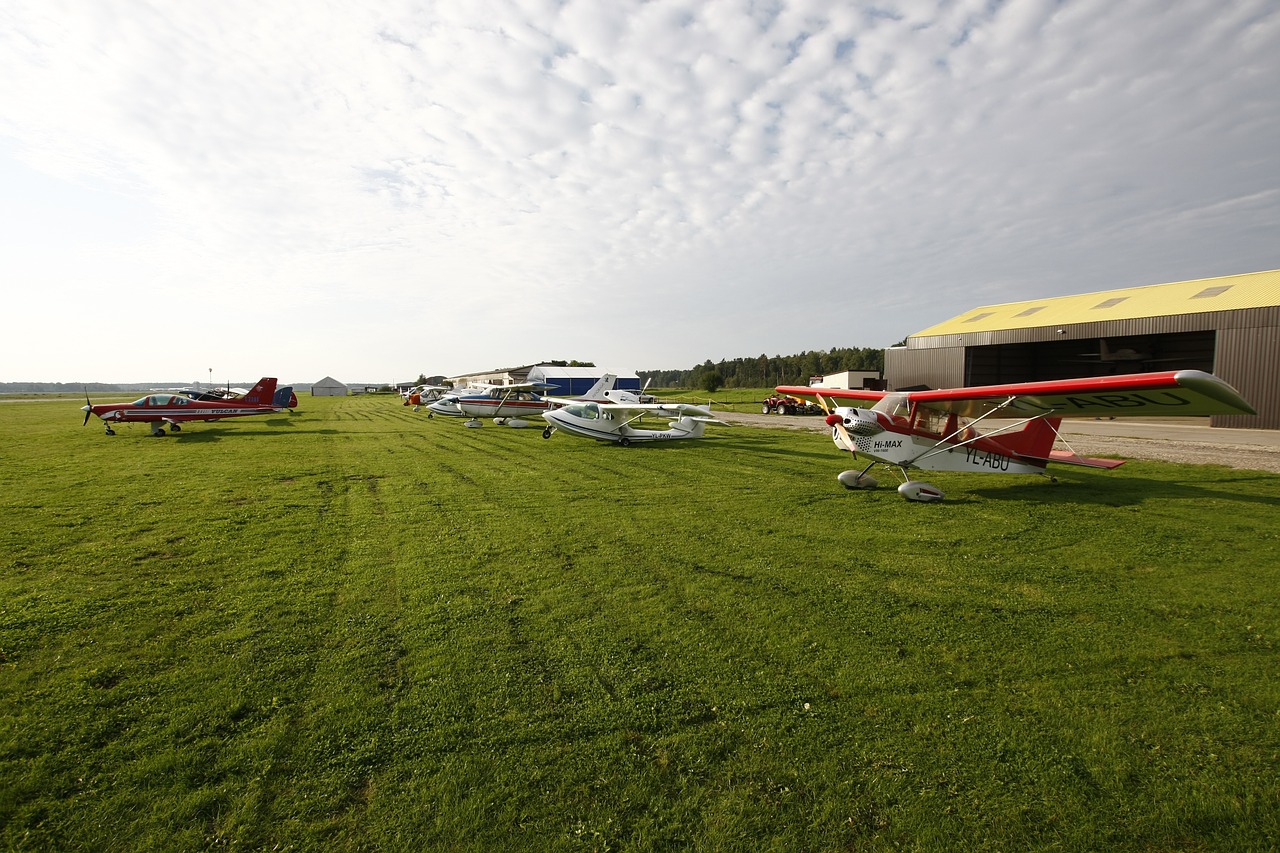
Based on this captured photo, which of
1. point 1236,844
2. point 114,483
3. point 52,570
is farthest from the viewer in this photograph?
point 114,483

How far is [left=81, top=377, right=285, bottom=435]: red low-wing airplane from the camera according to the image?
68.7 ft

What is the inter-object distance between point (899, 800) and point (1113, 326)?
3670 cm

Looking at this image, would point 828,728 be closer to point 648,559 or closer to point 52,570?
point 648,559

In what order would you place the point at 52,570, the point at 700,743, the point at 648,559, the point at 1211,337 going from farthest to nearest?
1. the point at 1211,337
2. the point at 648,559
3. the point at 52,570
4. the point at 700,743

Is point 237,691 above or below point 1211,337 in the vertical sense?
below

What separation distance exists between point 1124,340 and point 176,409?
173 feet

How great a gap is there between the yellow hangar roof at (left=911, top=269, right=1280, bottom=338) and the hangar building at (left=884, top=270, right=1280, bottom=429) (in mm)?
50

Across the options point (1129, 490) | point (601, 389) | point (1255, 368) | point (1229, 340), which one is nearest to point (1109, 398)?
point (1129, 490)

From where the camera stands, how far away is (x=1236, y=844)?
8.37ft

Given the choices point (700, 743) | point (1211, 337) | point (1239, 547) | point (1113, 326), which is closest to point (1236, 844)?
point (700, 743)

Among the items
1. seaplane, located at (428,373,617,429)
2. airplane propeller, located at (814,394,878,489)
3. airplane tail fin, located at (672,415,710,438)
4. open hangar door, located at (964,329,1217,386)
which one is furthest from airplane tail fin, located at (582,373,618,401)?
open hangar door, located at (964,329,1217,386)

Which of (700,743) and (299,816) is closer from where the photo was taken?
(299,816)

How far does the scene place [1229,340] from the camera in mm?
24953

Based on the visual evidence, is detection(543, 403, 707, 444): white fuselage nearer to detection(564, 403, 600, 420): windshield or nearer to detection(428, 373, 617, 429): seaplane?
detection(564, 403, 600, 420): windshield
